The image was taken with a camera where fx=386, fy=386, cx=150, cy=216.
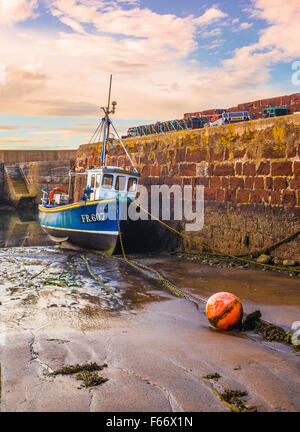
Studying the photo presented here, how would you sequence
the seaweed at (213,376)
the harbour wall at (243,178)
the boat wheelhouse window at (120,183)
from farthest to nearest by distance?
the boat wheelhouse window at (120,183) < the harbour wall at (243,178) < the seaweed at (213,376)

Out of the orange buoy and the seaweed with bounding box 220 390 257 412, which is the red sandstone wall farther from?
the seaweed with bounding box 220 390 257 412

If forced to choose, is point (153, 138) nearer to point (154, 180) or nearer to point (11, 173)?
point (154, 180)

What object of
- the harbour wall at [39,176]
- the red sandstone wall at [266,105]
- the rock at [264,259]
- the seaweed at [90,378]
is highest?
the red sandstone wall at [266,105]

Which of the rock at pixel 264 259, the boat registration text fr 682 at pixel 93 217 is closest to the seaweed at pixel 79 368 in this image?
the rock at pixel 264 259

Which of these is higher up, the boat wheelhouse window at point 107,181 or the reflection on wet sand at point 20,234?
the boat wheelhouse window at point 107,181

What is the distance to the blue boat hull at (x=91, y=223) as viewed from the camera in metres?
9.70

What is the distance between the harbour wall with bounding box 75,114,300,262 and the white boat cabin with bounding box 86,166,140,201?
2.96ft

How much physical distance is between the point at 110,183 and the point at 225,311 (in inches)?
278

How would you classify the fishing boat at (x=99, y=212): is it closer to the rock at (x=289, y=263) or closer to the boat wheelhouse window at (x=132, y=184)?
the boat wheelhouse window at (x=132, y=184)

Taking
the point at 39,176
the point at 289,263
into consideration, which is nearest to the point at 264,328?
the point at 289,263

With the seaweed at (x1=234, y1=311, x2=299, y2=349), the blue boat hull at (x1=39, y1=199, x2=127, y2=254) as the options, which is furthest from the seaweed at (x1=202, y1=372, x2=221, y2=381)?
the blue boat hull at (x1=39, y1=199, x2=127, y2=254)

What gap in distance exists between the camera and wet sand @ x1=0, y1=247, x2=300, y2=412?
2734 millimetres

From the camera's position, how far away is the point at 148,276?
7340 millimetres
